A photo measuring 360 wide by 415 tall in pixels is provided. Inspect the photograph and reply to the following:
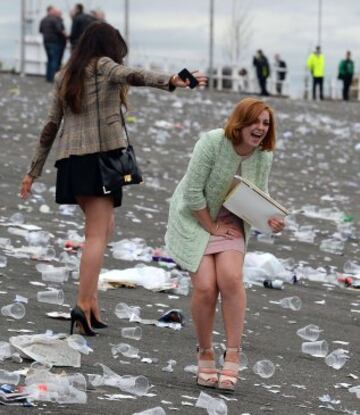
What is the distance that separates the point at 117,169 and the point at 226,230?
1.01 meters

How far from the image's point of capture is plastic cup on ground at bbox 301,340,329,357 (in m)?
7.54

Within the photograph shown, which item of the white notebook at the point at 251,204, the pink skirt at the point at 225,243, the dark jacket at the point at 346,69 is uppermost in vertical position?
the white notebook at the point at 251,204

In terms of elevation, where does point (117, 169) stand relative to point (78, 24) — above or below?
below

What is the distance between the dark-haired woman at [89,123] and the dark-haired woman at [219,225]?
2.96ft

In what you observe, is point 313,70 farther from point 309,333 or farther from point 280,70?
point 309,333

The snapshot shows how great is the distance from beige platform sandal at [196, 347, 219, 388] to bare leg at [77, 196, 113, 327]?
3.57 ft

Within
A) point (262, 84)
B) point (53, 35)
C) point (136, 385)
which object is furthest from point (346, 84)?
point (136, 385)

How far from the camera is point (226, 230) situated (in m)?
6.47

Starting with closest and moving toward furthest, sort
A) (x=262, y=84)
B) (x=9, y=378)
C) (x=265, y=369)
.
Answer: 1. (x=9, y=378)
2. (x=265, y=369)
3. (x=262, y=84)

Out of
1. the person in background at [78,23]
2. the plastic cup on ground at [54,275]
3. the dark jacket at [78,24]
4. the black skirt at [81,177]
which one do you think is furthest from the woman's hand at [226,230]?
the dark jacket at [78,24]

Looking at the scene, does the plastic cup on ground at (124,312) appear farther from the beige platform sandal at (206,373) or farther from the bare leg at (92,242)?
the beige platform sandal at (206,373)

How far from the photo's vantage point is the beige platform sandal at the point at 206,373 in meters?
6.34

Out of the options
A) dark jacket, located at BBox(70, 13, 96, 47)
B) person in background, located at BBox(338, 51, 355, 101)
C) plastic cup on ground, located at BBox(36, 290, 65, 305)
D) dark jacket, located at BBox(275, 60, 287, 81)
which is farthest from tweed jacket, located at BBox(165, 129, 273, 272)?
dark jacket, located at BBox(275, 60, 287, 81)

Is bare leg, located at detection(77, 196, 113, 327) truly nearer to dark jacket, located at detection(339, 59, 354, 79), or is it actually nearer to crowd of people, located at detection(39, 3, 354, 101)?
crowd of people, located at detection(39, 3, 354, 101)
